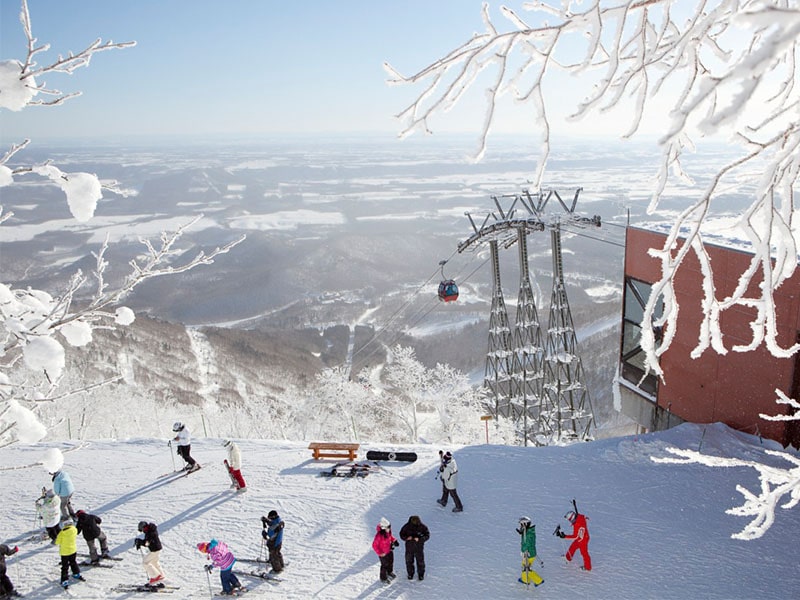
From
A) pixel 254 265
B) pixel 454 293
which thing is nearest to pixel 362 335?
pixel 254 265

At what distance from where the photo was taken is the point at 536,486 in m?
12.4

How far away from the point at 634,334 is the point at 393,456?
8.82 meters

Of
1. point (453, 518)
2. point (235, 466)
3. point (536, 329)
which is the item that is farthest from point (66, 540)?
point (536, 329)

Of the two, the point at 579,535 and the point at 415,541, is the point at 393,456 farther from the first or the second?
the point at 579,535

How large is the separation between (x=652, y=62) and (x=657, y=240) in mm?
14251

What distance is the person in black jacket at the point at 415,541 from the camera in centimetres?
887

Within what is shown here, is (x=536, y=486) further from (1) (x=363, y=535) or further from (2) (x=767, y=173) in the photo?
(2) (x=767, y=173)

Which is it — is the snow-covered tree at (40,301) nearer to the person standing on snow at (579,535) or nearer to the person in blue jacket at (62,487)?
the person in blue jacket at (62,487)

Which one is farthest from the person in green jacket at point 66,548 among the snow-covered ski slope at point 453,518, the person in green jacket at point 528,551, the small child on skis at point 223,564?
the person in green jacket at point 528,551

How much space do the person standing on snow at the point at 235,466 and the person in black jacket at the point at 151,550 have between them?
3221mm

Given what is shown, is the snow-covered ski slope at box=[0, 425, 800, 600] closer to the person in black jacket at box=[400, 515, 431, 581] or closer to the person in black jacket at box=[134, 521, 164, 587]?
the person in black jacket at box=[400, 515, 431, 581]

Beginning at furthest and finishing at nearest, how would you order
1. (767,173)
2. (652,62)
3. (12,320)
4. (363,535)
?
1. (363,535)
2. (12,320)
3. (652,62)
4. (767,173)

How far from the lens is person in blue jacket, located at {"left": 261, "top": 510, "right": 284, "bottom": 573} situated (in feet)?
30.5

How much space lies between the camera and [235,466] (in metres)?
12.3
